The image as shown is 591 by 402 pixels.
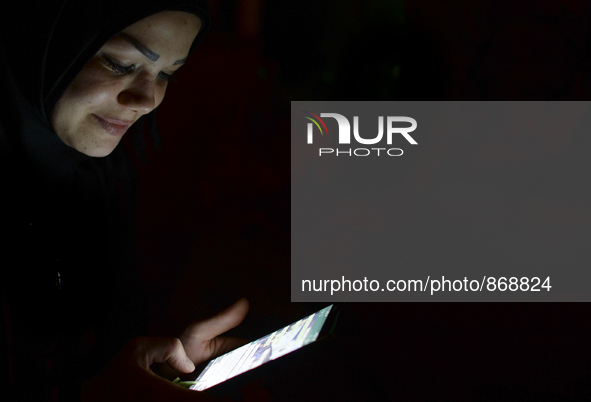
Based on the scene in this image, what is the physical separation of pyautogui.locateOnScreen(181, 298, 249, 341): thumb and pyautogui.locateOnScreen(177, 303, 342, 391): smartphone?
85mm

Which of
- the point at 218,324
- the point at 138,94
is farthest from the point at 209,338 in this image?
the point at 138,94

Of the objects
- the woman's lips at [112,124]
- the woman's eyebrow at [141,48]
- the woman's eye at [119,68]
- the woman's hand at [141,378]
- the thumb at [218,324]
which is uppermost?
the woman's eyebrow at [141,48]

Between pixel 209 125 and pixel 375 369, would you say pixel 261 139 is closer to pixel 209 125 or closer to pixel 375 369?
pixel 209 125

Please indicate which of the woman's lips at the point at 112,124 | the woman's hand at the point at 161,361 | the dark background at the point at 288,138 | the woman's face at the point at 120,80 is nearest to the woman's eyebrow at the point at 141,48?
the woman's face at the point at 120,80

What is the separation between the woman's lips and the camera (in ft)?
2.09

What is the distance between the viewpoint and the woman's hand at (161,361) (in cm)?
54

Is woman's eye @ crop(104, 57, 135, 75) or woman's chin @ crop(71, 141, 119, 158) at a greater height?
woman's eye @ crop(104, 57, 135, 75)

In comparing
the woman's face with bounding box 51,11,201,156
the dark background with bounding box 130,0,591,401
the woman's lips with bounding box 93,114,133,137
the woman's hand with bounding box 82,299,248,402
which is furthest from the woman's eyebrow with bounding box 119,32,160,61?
the woman's hand with bounding box 82,299,248,402

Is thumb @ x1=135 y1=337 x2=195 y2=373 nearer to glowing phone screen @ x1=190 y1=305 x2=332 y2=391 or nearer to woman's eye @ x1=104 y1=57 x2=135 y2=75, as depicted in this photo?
glowing phone screen @ x1=190 y1=305 x2=332 y2=391

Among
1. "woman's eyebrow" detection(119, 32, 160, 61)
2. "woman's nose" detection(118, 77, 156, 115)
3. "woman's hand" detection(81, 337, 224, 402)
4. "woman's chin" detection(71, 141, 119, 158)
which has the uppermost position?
"woman's eyebrow" detection(119, 32, 160, 61)

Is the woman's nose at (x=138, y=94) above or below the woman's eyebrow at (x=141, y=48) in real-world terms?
below

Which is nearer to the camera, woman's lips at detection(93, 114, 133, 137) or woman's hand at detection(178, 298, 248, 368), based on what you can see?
woman's lips at detection(93, 114, 133, 137)

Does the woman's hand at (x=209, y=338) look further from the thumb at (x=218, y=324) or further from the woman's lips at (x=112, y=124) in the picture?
the woman's lips at (x=112, y=124)

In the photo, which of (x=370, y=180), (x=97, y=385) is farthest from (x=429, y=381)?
(x=370, y=180)
